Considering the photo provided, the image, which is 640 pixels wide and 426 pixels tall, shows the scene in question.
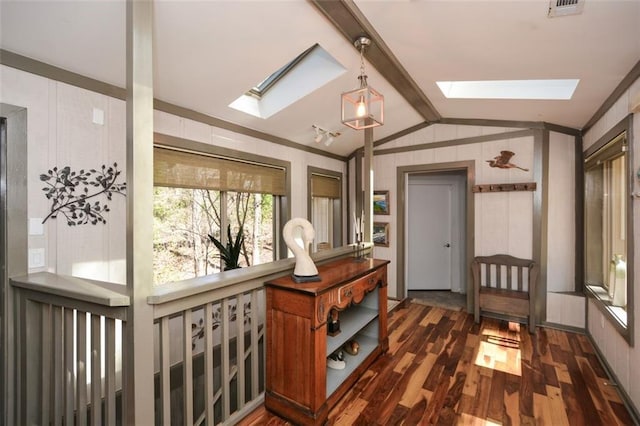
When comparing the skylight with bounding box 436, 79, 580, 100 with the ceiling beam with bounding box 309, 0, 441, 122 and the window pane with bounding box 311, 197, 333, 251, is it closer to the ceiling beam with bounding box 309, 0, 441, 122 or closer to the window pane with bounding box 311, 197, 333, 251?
the ceiling beam with bounding box 309, 0, 441, 122

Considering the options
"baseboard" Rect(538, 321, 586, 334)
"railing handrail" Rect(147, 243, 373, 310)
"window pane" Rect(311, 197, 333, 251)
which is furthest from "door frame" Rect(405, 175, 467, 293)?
"railing handrail" Rect(147, 243, 373, 310)

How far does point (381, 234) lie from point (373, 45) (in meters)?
2.84

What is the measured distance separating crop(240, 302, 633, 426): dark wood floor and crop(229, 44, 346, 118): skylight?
255 cm

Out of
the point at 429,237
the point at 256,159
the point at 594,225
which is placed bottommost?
the point at 429,237

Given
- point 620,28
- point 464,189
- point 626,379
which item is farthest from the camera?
point 464,189

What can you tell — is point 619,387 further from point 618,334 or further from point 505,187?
point 505,187

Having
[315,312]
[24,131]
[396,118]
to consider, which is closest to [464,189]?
[396,118]

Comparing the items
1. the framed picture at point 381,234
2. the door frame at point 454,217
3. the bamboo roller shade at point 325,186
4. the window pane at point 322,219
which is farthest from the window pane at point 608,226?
the window pane at point 322,219

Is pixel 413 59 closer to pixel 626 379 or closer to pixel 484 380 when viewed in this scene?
pixel 484 380

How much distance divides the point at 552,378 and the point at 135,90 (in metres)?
3.34

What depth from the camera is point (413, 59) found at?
2414mm

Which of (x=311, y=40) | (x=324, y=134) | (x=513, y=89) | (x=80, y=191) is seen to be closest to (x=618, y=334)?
(x=513, y=89)

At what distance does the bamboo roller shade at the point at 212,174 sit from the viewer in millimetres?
2512

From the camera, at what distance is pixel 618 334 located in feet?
7.34
